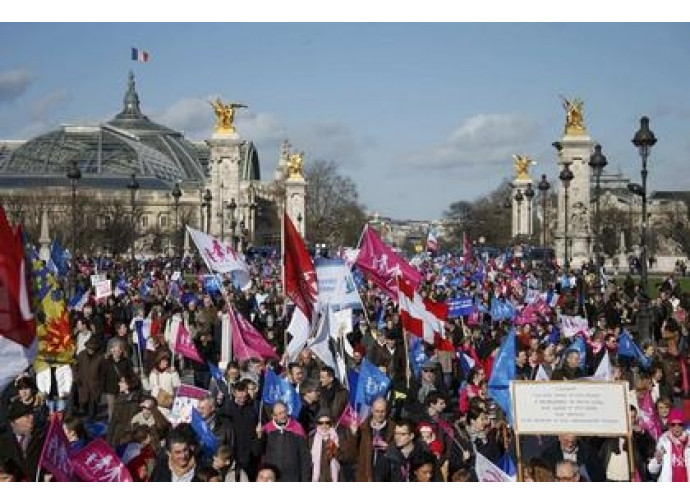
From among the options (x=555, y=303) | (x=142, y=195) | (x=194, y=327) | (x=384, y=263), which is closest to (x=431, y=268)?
(x=555, y=303)

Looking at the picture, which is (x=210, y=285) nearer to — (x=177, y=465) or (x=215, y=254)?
(x=215, y=254)

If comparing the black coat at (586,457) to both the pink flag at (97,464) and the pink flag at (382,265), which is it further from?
the pink flag at (382,265)

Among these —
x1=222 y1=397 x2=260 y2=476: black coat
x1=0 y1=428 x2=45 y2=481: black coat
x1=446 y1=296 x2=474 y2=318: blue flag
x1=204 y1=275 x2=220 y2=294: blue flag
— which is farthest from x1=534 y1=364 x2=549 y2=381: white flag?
x1=204 y1=275 x2=220 y2=294: blue flag

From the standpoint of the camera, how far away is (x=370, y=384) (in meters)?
10.5

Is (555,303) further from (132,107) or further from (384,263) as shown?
(132,107)

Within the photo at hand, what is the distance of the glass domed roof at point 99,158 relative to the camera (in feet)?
447

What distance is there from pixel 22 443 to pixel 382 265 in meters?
8.13

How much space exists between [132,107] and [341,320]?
16205cm

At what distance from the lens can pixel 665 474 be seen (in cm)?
845

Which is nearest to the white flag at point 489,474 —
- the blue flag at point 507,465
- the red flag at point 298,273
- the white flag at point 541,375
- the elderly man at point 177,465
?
the blue flag at point 507,465

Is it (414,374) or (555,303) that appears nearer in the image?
(414,374)

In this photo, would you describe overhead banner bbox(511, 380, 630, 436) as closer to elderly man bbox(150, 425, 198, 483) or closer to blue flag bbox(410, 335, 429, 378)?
elderly man bbox(150, 425, 198, 483)

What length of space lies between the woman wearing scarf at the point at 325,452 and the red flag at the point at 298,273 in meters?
3.53

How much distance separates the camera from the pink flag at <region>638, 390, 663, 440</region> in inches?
387
